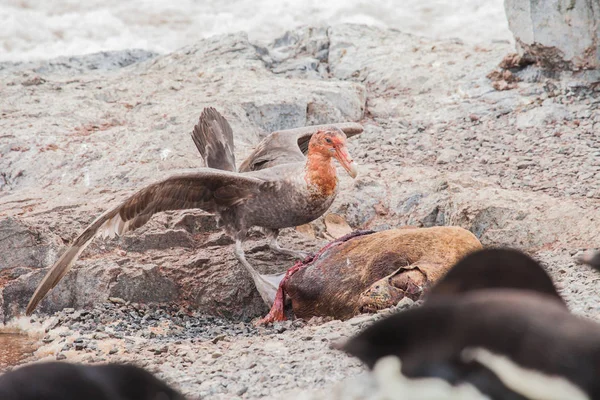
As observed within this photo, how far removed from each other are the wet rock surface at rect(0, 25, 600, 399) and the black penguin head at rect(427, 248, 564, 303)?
266mm

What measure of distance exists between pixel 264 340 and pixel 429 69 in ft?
23.6

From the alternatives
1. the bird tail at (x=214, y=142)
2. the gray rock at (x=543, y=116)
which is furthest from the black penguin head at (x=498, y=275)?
the gray rock at (x=543, y=116)

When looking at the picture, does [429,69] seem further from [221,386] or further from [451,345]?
[451,345]

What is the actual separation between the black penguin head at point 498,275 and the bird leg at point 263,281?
13.3 feet

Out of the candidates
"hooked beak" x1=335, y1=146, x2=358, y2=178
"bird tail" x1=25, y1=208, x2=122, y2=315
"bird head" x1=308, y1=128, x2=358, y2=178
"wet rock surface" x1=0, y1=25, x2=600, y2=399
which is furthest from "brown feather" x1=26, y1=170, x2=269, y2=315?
"hooked beak" x1=335, y1=146, x2=358, y2=178

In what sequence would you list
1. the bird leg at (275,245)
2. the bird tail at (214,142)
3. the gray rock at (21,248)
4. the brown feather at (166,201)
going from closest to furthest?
1. the brown feather at (166,201)
2. the gray rock at (21,248)
3. the bird leg at (275,245)
4. the bird tail at (214,142)

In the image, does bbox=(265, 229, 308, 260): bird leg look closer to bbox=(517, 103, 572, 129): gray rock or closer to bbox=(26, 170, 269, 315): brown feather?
bbox=(26, 170, 269, 315): brown feather

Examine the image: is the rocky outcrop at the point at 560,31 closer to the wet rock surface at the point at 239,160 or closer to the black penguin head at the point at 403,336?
the wet rock surface at the point at 239,160

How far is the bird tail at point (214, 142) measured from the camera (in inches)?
271

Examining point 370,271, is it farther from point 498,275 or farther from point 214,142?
point 498,275

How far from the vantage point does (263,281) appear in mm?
5660

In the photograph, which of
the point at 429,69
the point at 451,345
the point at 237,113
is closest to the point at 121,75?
the point at 237,113

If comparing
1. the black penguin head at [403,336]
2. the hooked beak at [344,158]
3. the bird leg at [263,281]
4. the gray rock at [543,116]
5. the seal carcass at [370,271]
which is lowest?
the bird leg at [263,281]

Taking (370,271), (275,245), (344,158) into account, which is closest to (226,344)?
(370,271)
